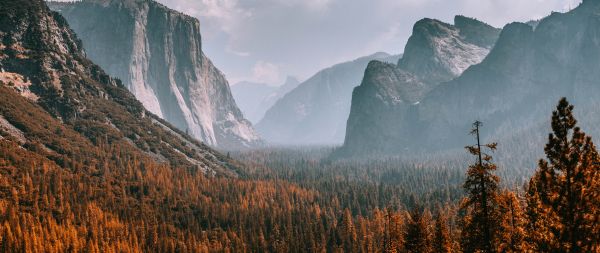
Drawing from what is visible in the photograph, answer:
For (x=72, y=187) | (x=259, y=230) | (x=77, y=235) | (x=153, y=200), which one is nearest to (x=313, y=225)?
(x=259, y=230)

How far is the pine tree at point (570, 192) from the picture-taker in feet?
90.7

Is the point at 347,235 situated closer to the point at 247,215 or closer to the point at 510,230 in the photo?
the point at 247,215

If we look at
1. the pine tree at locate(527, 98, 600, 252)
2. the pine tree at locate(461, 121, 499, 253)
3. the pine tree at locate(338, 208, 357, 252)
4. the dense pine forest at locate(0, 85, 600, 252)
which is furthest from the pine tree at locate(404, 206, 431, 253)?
the pine tree at locate(338, 208, 357, 252)

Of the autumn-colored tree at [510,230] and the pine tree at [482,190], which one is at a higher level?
the pine tree at [482,190]

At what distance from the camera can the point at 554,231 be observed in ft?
93.3

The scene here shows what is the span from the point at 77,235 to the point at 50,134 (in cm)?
9576

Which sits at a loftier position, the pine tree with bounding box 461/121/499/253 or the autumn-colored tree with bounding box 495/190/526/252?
the pine tree with bounding box 461/121/499/253

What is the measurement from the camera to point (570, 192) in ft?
92.7

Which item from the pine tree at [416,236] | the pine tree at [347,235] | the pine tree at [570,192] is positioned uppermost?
the pine tree at [570,192]

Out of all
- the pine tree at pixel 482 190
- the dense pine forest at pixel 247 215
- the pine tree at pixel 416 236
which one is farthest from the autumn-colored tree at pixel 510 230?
the pine tree at pixel 416 236

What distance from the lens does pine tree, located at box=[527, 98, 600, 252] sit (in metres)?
27.7

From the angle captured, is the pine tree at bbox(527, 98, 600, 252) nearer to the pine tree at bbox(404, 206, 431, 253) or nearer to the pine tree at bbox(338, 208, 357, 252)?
the pine tree at bbox(404, 206, 431, 253)

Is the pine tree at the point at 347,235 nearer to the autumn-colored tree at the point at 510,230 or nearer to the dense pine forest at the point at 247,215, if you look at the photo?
the dense pine forest at the point at 247,215

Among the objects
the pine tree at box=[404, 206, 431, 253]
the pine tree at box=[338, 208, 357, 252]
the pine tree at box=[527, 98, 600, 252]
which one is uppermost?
the pine tree at box=[527, 98, 600, 252]
